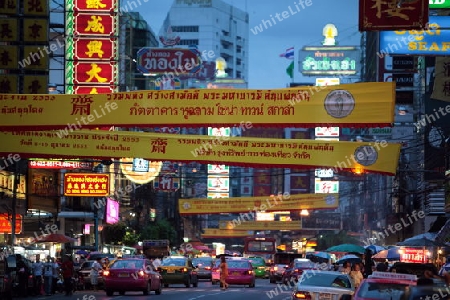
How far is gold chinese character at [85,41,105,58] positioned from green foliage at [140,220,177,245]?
5130 cm

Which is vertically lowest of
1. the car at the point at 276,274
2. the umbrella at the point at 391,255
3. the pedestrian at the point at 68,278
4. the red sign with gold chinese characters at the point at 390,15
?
the car at the point at 276,274

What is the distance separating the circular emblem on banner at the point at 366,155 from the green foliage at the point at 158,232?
60.4m

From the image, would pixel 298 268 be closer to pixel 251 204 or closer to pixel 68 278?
pixel 68 278

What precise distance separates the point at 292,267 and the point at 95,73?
15.1 meters

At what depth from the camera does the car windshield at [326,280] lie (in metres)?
28.4

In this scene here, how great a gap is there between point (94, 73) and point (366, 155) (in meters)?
15.1

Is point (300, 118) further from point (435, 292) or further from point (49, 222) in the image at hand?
point (49, 222)

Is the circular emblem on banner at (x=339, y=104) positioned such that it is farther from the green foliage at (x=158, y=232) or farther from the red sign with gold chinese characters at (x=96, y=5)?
the green foliage at (x=158, y=232)

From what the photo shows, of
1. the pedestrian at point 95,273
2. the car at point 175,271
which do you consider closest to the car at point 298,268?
the car at point 175,271

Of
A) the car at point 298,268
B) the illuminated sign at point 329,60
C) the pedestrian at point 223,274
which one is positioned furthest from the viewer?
the illuminated sign at point 329,60

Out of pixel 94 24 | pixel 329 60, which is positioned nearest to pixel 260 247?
pixel 94 24

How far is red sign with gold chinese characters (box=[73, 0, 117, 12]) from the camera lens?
1977 inches

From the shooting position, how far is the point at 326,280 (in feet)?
93.7

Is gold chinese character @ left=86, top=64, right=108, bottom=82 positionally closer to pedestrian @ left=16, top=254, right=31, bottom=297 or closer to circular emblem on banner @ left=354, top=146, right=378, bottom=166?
pedestrian @ left=16, top=254, right=31, bottom=297
